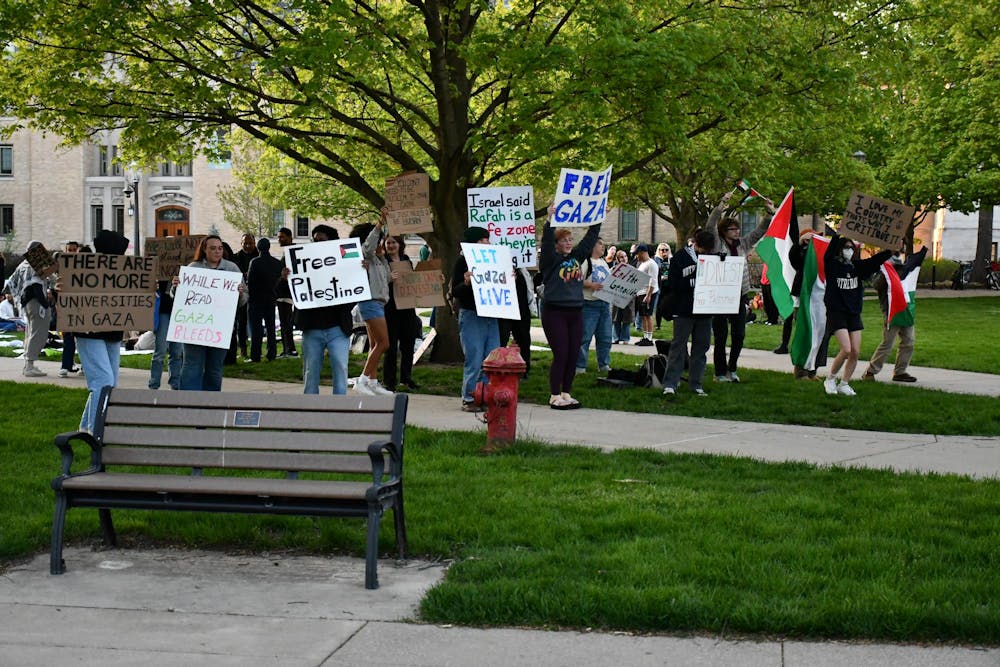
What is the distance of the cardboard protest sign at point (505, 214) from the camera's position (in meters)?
14.7

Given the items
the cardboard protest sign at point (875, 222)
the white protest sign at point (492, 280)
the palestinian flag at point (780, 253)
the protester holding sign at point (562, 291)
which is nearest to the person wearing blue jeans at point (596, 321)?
the palestinian flag at point (780, 253)

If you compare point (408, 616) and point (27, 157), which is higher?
point (27, 157)

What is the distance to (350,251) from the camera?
37.9ft

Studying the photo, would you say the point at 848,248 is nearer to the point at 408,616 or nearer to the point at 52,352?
the point at 408,616

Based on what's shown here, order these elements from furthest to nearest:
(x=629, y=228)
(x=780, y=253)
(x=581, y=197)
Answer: (x=629, y=228) → (x=780, y=253) → (x=581, y=197)

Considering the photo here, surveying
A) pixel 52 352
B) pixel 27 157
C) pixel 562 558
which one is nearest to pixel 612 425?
pixel 562 558

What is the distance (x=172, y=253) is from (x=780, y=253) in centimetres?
729

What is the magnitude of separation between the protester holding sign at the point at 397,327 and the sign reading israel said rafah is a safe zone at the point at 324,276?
264 centimetres

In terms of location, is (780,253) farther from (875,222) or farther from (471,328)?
(471,328)

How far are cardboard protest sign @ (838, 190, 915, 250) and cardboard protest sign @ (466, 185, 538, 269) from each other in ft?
12.0

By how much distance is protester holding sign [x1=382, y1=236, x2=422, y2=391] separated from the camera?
14.3m

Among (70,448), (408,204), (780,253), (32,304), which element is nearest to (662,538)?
(70,448)

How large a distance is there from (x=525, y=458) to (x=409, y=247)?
52125 mm

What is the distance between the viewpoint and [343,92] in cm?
1769
